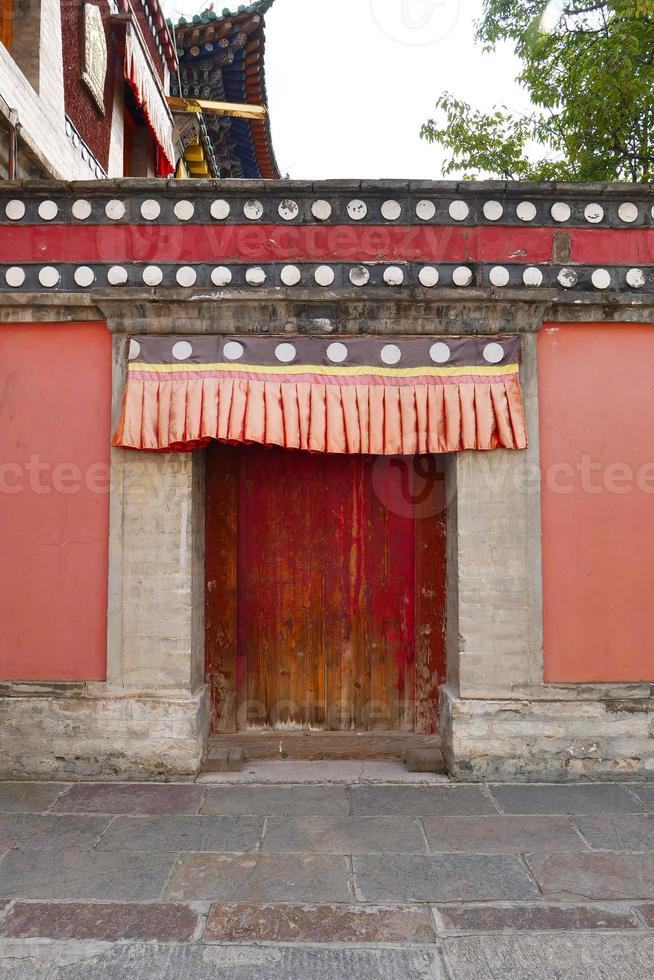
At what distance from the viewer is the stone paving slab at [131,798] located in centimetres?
487

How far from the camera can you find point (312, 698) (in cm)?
602

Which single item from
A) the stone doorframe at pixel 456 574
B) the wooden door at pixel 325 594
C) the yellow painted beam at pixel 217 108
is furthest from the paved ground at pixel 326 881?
the yellow painted beam at pixel 217 108

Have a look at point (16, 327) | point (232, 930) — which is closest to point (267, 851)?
point (232, 930)

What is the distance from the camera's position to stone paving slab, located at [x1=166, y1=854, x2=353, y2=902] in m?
3.82

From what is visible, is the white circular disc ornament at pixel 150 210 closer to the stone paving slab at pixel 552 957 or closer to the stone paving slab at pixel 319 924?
the stone paving slab at pixel 319 924

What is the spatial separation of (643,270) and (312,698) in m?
4.44

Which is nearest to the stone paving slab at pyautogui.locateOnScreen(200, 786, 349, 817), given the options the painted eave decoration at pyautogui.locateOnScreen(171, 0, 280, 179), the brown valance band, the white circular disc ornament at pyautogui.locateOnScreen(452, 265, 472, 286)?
the brown valance band

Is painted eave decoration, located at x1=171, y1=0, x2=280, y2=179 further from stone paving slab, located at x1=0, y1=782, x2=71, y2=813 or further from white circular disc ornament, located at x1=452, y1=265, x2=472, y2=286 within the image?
stone paving slab, located at x1=0, y1=782, x2=71, y2=813

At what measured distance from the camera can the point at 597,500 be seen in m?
5.50

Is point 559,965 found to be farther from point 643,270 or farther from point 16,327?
point 16,327

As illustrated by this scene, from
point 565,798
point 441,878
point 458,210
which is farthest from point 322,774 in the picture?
point 458,210

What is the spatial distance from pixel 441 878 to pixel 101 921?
186cm

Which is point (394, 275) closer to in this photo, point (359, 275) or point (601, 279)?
point (359, 275)

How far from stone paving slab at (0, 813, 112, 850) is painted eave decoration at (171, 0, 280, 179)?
37.5 feet
